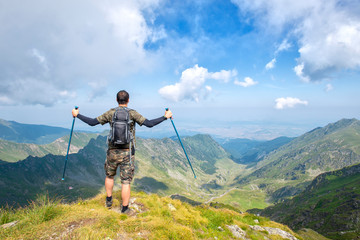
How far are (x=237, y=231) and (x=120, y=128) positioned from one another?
37.0 ft

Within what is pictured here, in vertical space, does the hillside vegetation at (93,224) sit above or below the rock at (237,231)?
above

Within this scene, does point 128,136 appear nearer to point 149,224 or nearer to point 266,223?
point 149,224

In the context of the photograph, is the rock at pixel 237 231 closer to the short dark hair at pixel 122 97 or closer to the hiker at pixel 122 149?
the hiker at pixel 122 149

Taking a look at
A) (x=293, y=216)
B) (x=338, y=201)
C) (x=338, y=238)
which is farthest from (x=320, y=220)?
(x=338, y=238)

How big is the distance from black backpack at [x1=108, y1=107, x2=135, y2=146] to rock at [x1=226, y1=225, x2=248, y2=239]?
32.8 feet

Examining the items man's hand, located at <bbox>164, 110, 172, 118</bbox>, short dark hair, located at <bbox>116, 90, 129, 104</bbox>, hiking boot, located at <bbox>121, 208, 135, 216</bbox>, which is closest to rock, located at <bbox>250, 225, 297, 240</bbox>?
hiking boot, located at <bbox>121, 208, 135, 216</bbox>

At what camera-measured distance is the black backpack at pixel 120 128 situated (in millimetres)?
9258

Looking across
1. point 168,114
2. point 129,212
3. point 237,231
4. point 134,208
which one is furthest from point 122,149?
point 237,231

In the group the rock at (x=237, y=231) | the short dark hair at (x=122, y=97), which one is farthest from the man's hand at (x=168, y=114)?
the rock at (x=237, y=231)

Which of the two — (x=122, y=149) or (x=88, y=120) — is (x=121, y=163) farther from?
(x=88, y=120)

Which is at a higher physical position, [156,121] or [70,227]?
[156,121]

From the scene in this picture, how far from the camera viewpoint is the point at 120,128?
30.4 feet

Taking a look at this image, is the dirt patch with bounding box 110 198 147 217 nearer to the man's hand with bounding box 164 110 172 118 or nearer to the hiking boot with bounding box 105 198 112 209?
the hiking boot with bounding box 105 198 112 209

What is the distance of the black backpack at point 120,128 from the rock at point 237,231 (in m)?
10.00
